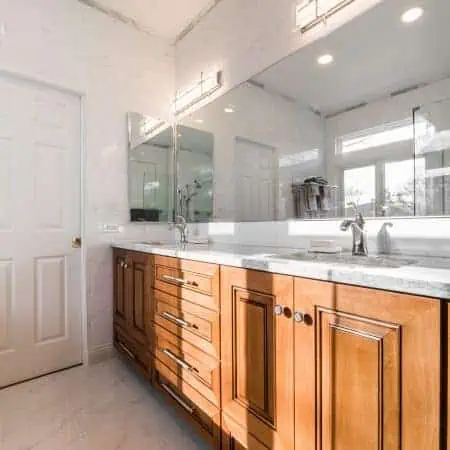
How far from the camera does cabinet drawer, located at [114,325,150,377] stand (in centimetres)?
179

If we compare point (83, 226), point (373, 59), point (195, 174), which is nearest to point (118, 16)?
point (195, 174)

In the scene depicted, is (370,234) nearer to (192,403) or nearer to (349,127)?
(349,127)

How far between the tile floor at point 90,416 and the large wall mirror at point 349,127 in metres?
1.24

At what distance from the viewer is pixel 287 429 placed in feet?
3.13

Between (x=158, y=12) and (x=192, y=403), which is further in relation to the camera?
(x=158, y=12)

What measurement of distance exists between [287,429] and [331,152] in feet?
4.03

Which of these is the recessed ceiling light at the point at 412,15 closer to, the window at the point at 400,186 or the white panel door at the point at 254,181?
the window at the point at 400,186

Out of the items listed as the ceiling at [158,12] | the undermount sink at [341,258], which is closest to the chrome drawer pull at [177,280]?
the undermount sink at [341,258]

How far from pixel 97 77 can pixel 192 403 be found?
2263mm

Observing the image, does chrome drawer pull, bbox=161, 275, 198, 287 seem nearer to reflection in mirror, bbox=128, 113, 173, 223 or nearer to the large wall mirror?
Result: the large wall mirror

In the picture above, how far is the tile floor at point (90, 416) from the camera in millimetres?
1436

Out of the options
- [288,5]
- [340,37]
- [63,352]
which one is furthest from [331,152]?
[63,352]

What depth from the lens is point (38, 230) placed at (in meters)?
2.06

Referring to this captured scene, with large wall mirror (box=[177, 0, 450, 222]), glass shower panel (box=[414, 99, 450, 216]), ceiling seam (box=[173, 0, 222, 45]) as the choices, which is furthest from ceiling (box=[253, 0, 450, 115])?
ceiling seam (box=[173, 0, 222, 45])
